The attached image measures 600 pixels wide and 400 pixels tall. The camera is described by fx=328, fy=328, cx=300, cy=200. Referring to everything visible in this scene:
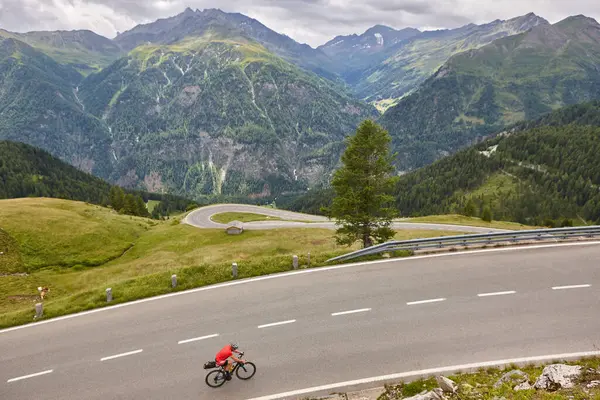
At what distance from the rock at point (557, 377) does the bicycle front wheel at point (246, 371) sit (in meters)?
9.96

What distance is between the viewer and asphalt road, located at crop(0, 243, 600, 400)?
13.3 meters

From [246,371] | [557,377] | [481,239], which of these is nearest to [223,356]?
[246,371]

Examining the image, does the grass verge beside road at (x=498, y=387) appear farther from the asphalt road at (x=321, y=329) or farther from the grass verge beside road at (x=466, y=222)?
the grass verge beside road at (x=466, y=222)

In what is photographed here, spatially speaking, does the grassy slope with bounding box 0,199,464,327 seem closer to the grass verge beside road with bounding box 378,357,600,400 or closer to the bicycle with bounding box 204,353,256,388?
the bicycle with bounding box 204,353,256,388

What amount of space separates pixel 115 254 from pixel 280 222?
6000cm

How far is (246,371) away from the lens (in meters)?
13.3

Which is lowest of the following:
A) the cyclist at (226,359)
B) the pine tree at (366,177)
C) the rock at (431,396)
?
the rock at (431,396)

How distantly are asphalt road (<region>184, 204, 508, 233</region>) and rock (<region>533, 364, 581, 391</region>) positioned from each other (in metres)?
61.9

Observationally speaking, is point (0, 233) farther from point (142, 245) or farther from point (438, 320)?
point (438, 320)

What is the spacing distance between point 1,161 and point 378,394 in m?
252

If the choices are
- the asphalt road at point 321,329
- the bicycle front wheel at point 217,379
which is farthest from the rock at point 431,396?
the bicycle front wheel at point 217,379

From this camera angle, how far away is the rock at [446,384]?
1099 centimetres

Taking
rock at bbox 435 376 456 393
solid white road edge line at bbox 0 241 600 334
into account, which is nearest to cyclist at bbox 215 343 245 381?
solid white road edge line at bbox 0 241 600 334

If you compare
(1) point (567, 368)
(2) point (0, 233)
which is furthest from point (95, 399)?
(2) point (0, 233)
